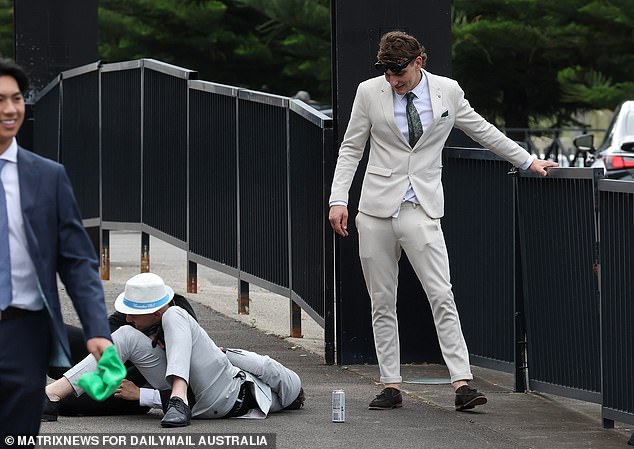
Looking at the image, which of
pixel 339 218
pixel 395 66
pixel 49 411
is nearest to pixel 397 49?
pixel 395 66

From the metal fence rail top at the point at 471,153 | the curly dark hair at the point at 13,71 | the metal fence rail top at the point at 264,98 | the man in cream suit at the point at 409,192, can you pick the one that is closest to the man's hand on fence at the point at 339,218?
the man in cream suit at the point at 409,192

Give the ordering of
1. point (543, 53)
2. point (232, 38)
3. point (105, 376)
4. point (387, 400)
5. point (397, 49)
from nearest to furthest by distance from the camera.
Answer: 1. point (105, 376)
2. point (397, 49)
3. point (387, 400)
4. point (543, 53)
5. point (232, 38)

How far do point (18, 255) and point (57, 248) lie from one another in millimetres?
122

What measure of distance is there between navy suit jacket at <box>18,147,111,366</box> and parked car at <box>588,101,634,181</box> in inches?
416

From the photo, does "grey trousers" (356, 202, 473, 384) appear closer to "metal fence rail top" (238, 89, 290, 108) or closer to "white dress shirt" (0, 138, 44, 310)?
"metal fence rail top" (238, 89, 290, 108)

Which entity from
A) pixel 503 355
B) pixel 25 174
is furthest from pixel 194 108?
pixel 25 174

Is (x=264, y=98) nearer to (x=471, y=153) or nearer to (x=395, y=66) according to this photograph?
(x=471, y=153)

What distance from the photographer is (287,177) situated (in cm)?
1146

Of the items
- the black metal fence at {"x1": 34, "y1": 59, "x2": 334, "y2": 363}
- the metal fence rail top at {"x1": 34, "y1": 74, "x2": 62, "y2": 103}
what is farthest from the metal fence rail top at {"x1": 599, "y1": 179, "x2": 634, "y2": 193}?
the metal fence rail top at {"x1": 34, "y1": 74, "x2": 62, "y2": 103}

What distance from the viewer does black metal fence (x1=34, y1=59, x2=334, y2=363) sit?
10812mm

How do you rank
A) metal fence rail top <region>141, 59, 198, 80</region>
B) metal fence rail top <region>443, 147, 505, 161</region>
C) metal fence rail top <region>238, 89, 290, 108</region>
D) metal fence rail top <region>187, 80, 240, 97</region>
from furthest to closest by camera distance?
metal fence rail top <region>141, 59, 198, 80</region>
metal fence rail top <region>187, 80, 240, 97</region>
metal fence rail top <region>238, 89, 290, 108</region>
metal fence rail top <region>443, 147, 505, 161</region>

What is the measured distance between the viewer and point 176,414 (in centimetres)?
762

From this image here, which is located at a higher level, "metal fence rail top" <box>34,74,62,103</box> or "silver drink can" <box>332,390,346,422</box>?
"metal fence rail top" <box>34,74,62,103</box>

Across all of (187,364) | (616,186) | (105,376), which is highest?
(616,186)
